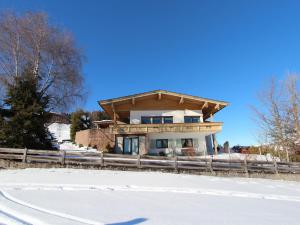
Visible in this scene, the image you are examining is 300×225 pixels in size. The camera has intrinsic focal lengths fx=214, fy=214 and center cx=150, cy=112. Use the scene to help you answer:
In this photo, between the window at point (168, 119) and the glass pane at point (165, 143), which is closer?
the glass pane at point (165, 143)

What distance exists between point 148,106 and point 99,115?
2528 cm

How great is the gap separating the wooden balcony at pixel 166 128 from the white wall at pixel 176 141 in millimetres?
1136

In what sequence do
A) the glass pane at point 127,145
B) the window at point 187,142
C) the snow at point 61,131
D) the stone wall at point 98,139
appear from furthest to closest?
the snow at point 61,131
the stone wall at point 98,139
the window at point 187,142
the glass pane at point 127,145

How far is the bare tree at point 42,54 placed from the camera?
55.7ft

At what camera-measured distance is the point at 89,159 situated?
41.4 feet

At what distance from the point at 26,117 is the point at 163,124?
36.8 ft

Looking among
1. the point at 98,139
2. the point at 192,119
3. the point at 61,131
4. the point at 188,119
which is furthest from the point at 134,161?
the point at 61,131

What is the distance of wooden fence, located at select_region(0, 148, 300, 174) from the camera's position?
1236cm

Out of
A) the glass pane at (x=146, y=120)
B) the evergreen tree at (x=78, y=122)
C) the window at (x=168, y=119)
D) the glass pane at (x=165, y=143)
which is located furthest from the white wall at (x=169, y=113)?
the evergreen tree at (x=78, y=122)

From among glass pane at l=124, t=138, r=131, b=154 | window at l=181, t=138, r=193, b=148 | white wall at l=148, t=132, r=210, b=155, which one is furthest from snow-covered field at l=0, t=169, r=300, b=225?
window at l=181, t=138, r=193, b=148

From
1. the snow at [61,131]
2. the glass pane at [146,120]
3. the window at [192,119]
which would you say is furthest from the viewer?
the snow at [61,131]

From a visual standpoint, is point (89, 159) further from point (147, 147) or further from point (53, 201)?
point (147, 147)

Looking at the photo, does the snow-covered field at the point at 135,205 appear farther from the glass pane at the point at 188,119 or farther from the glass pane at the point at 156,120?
the glass pane at the point at 188,119

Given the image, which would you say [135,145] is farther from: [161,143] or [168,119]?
[168,119]
